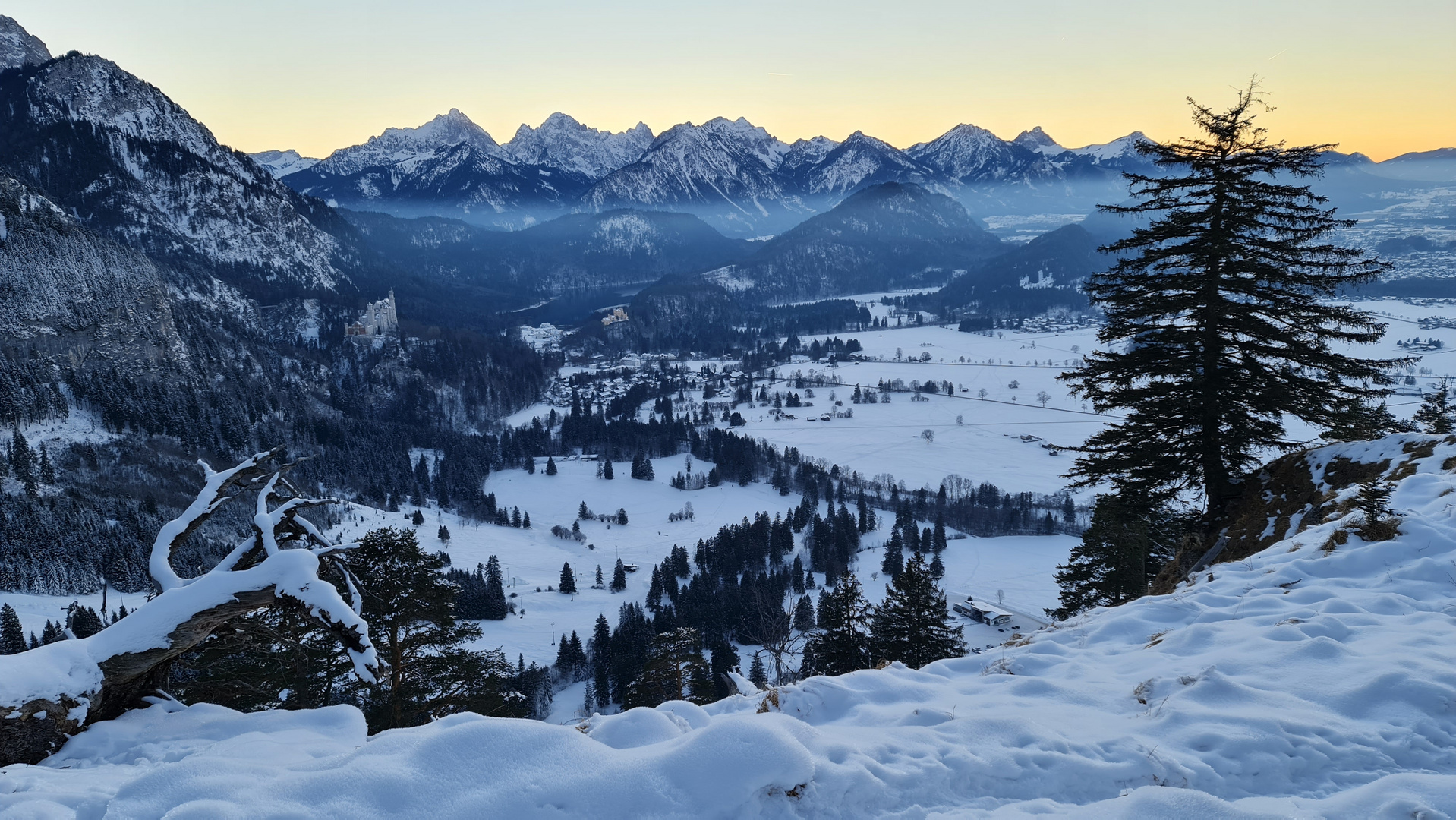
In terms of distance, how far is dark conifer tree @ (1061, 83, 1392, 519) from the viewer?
1473 centimetres

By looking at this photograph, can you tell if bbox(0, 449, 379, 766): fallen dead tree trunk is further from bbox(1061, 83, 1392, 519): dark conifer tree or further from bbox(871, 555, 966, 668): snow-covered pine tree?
bbox(871, 555, 966, 668): snow-covered pine tree

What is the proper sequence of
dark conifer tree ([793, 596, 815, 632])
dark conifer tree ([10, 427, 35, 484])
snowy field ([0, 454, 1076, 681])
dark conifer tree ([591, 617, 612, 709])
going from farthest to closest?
dark conifer tree ([10, 427, 35, 484]) → snowy field ([0, 454, 1076, 681]) → dark conifer tree ([793, 596, 815, 632]) → dark conifer tree ([591, 617, 612, 709])

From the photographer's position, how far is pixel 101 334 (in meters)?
129

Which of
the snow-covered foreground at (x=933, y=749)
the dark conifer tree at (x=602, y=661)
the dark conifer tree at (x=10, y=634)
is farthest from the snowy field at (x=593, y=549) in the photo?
the snow-covered foreground at (x=933, y=749)

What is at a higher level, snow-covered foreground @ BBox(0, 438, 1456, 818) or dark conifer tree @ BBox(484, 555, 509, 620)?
snow-covered foreground @ BBox(0, 438, 1456, 818)

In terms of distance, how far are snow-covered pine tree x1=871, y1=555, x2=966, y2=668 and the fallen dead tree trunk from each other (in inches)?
744

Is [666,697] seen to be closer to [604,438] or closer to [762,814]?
[762,814]

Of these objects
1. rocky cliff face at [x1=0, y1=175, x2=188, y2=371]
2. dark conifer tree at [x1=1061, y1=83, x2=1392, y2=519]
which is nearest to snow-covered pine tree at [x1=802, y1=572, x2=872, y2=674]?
dark conifer tree at [x1=1061, y1=83, x2=1392, y2=519]

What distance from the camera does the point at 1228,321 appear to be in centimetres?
1536

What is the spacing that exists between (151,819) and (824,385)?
180373 millimetres

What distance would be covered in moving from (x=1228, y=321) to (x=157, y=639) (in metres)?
20.5

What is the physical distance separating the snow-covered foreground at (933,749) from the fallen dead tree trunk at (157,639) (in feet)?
1.20

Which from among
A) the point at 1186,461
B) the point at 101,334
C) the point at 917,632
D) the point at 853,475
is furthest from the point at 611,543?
the point at 101,334

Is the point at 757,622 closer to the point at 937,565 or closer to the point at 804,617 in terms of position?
the point at 804,617
